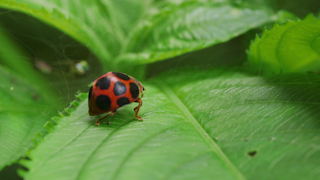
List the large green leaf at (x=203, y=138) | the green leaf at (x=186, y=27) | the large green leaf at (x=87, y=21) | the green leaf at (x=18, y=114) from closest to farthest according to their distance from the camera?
1. the large green leaf at (x=203, y=138)
2. the green leaf at (x=18, y=114)
3. the large green leaf at (x=87, y=21)
4. the green leaf at (x=186, y=27)

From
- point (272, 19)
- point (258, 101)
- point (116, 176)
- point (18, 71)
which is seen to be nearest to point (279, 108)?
point (258, 101)

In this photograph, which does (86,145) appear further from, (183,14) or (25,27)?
(183,14)

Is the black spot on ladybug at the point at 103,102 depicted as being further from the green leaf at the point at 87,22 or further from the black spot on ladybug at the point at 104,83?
the green leaf at the point at 87,22

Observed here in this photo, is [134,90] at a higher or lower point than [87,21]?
lower

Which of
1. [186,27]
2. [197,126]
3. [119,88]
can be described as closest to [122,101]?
[119,88]

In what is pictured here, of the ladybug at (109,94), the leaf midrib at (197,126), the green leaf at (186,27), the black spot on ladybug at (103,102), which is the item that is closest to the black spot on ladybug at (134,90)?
the ladybug at (109,94)

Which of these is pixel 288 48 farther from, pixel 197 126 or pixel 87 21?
pixel 87 21
